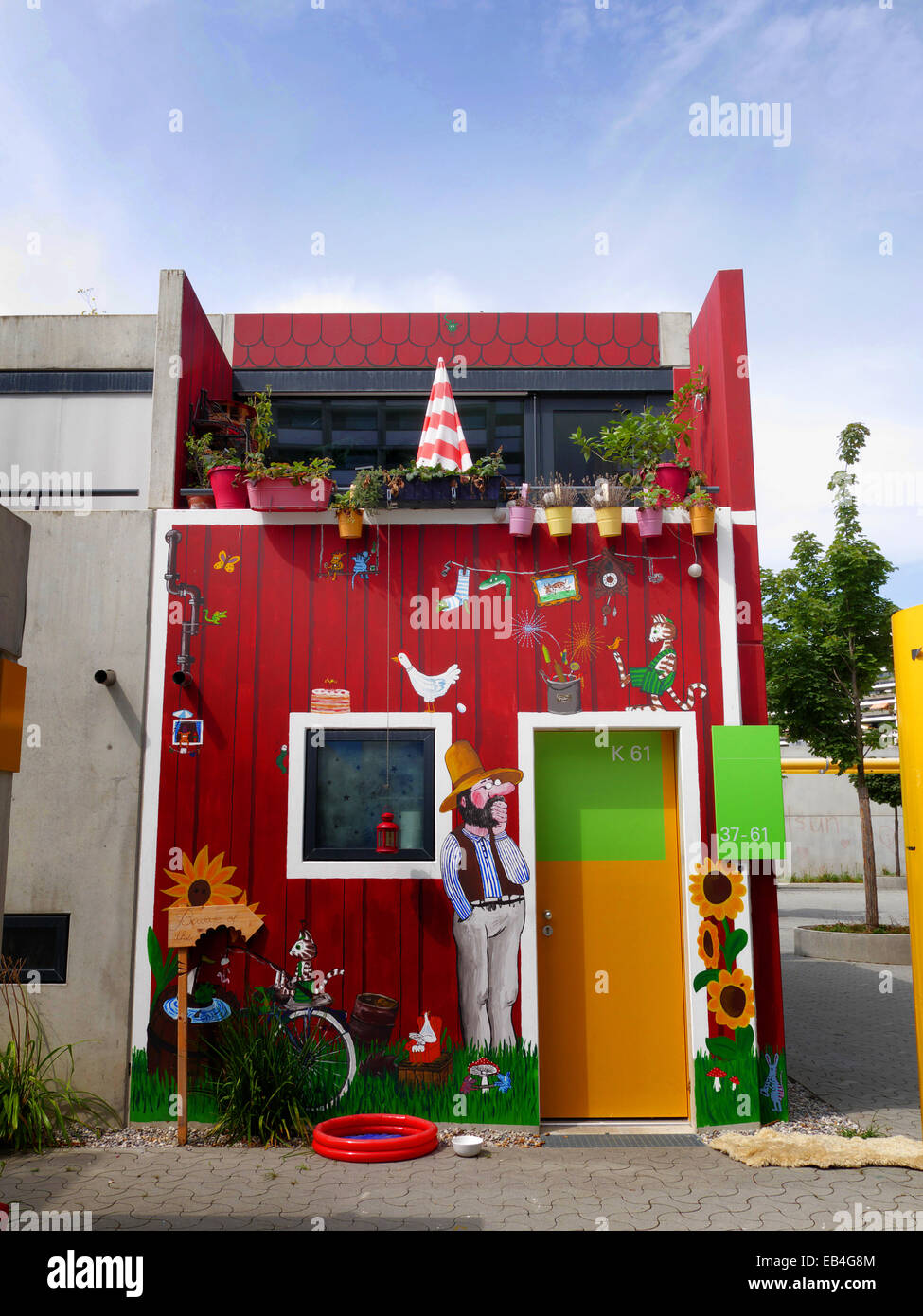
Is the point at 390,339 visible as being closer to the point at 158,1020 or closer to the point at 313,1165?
the point at 158,1020

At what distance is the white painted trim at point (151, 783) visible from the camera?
5.91 metres

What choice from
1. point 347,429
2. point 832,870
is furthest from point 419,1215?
point 832,870

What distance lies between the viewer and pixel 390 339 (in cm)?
889

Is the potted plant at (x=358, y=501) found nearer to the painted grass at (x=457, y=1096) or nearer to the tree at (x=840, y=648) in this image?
the painted grass at (x=457, y=1096)

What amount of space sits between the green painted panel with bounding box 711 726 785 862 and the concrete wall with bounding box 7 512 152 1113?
3784mm

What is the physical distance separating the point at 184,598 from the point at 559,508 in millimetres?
2623

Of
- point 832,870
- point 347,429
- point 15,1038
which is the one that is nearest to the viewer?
point 15,1038

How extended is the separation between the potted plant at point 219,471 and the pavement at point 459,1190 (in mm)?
4102

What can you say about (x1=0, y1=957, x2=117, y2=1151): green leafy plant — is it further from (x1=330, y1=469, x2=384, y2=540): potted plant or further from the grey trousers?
(x1=330, y1=469, x2=384, y2=540): potted plant

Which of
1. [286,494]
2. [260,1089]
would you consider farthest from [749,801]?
[286,494]

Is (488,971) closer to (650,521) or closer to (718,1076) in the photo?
(718,1076)

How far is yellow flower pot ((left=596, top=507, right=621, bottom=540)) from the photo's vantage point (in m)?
6.25
